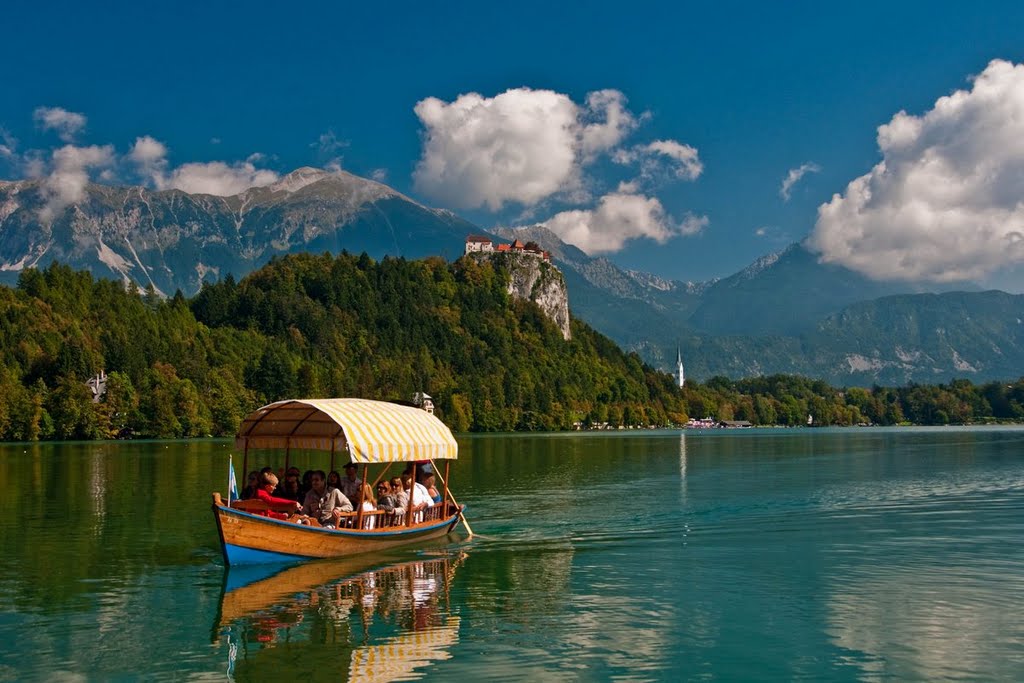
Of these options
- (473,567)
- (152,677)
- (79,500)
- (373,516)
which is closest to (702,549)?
(473,567)

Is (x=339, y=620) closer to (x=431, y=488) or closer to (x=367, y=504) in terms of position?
(x=367, y=504)

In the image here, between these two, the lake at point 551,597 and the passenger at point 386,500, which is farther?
the passenger at point 386,500

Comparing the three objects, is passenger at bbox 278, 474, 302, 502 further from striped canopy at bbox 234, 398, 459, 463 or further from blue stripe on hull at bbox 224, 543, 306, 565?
blue stripe on hull at bbox 224, 543, 306, 565

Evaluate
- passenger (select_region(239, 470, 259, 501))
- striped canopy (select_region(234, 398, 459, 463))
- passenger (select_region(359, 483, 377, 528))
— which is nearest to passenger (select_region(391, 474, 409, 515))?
passenger (select_region(359, 483, 377, 528))

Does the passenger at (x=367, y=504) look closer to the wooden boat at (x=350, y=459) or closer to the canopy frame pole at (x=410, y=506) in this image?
the wooden boat at (x=350, y=459)

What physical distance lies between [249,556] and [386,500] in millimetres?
6903

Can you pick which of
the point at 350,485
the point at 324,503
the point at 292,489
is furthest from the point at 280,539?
the point at 350,485

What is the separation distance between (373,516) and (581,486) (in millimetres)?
32948

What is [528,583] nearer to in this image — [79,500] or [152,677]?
[152,677]

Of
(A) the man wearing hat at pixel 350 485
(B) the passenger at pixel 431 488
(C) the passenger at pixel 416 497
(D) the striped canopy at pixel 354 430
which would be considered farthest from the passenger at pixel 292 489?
(B) the passenger at pixel 431 488

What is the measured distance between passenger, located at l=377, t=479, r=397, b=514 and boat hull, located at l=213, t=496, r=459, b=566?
1.48 metres

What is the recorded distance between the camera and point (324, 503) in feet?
111

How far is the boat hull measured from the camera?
98.7 feet

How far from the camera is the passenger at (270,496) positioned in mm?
32750
